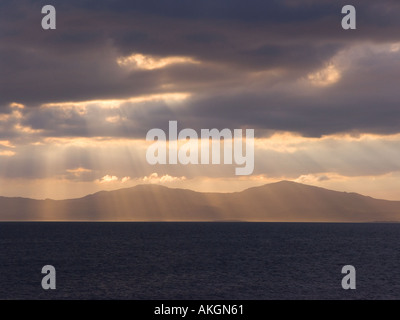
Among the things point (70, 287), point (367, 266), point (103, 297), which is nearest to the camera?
point (103, 297)

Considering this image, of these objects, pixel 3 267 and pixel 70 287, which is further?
pixel 3 267

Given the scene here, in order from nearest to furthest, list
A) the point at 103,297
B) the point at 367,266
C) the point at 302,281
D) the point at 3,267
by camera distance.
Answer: the point at 103,297 → the point at 302,281 → the point at 3,267 → the point at 367,266

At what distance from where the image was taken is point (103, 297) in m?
58.6

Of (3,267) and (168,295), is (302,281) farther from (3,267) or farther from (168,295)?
(3,267)

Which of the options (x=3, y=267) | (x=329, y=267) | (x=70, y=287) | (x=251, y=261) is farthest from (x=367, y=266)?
(x=3, y=267)

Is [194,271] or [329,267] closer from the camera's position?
[194,271]

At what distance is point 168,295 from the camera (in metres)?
A: 60.1
